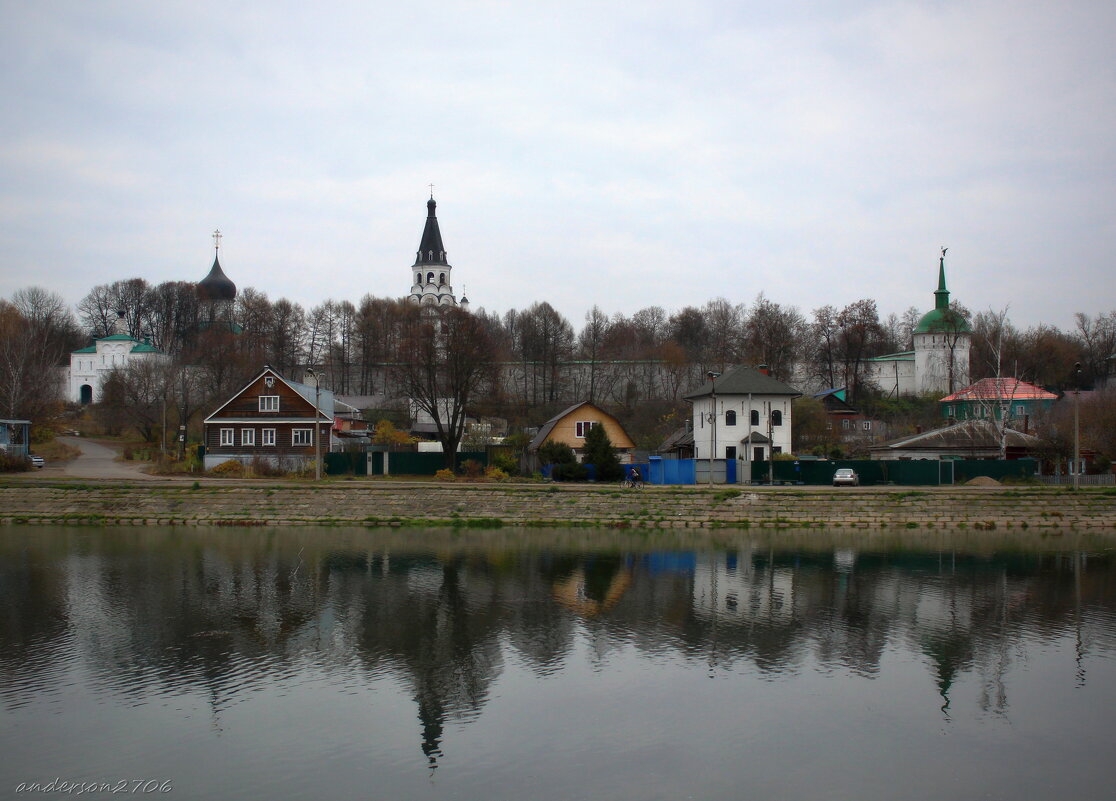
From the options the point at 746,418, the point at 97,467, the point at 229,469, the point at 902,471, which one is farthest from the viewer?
the point at 97,467

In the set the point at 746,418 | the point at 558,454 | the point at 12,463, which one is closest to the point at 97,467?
the point at 12,463

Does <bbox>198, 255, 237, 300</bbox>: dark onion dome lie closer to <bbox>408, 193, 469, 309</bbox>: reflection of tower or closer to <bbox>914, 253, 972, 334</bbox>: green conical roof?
<bbox>408, 193, 469, 309</bbox>: reflection of tower

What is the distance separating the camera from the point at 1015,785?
11805 millimetres

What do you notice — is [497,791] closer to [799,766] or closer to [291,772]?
[291,772]

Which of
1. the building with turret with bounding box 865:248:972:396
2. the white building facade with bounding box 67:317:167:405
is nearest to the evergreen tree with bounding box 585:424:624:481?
the building with turret with bounding box 865:248:972:396

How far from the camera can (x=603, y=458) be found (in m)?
47.2

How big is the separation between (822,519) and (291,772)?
29322mm

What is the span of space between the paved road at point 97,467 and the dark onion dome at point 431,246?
64.6m

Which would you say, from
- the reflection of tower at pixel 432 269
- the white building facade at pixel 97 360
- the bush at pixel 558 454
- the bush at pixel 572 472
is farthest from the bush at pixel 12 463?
the reflection of tower at pixel 432 269

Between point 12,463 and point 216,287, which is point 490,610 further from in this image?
point 216,287

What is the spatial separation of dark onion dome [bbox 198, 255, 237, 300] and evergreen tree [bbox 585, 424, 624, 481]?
7099cm

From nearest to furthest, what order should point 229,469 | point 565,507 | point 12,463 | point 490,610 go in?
point 490,610 → point 565,507 → point 12,463 → point 229,469

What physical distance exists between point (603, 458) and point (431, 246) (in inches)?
3434

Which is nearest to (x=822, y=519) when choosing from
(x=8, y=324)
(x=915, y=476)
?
(x=915, y=476)
